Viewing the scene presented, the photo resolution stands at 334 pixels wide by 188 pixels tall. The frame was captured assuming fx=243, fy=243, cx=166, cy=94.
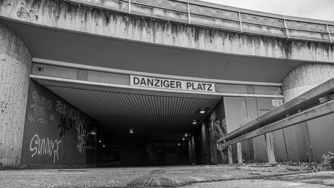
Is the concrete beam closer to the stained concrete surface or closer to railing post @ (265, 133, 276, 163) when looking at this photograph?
railing post @ (265, 133, 276, 163)

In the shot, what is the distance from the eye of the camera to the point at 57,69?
8508mm

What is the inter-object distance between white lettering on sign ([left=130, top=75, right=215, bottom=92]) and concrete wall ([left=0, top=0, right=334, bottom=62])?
1831mm

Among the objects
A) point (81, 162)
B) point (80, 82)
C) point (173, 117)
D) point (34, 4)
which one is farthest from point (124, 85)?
point (173, 117)

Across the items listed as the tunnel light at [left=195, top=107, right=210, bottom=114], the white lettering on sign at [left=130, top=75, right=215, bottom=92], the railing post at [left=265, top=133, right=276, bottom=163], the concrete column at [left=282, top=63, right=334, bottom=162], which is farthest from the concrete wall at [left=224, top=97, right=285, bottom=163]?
the railing post at [left=265, top=133, right=276, bottom=163]

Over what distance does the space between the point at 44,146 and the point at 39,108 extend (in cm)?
148

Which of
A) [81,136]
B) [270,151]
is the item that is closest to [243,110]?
[270,151]

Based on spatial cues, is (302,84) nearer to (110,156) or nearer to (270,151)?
(270,151)

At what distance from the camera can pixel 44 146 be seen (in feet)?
29.8

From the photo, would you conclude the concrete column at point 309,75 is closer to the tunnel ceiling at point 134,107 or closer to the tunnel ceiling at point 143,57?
the tunnel ceiling at point 143,57

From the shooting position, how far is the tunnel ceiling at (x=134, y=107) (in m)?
10.4

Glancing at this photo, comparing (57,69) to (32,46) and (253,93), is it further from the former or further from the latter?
(253,93)

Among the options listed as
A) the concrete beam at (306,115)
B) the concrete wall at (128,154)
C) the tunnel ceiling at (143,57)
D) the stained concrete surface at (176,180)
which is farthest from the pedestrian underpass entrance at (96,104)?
the concrete wall at (128,154)

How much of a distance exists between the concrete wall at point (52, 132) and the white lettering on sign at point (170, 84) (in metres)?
3.41

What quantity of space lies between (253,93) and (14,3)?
9311 millimetres
